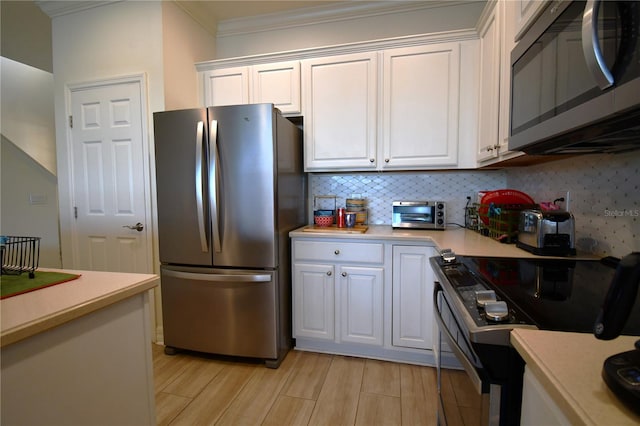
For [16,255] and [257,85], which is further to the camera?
[257,85]

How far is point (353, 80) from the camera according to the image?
2191mm

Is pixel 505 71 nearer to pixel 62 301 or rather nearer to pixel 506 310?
pixel 506 310

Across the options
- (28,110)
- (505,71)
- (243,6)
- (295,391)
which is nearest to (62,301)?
(295,391)

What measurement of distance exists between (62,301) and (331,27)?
2.69 m

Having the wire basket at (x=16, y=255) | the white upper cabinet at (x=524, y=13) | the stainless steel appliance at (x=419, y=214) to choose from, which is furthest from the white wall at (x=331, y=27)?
the wire basket at (x=16, y=255)

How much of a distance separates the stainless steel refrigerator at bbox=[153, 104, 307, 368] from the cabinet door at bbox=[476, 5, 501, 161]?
Answer: 4.27 ft

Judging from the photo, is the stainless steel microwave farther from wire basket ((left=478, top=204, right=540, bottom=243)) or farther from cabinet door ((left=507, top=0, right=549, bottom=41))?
wire basket ((left=478, top=204, right=540, bottom=243))

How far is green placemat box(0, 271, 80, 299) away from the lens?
2.71 ft

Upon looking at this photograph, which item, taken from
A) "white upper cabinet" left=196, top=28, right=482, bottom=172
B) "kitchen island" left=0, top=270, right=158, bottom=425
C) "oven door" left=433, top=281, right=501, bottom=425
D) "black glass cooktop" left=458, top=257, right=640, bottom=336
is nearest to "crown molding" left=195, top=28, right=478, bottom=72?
"white upper cabinet" left=196, top=28, right=482, bottom=172

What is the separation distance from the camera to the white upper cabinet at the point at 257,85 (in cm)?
229

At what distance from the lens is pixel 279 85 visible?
2320 millimetres

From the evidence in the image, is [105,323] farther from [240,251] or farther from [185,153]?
Result: [185,153]

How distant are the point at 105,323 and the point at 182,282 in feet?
4.07

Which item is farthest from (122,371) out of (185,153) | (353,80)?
(353,80)
